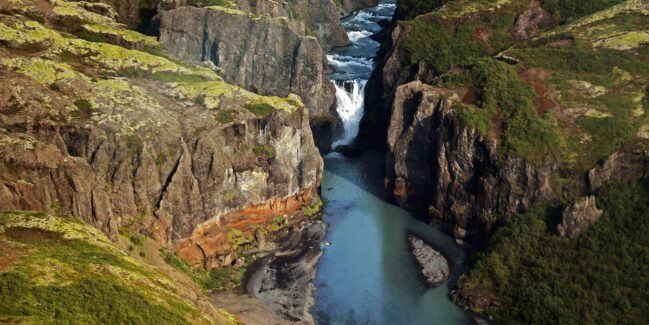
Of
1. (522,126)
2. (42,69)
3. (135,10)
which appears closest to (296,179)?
(522,126)

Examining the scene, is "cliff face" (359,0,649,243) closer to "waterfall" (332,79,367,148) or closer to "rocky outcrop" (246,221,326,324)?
"waterfall" (332,79,367,148)

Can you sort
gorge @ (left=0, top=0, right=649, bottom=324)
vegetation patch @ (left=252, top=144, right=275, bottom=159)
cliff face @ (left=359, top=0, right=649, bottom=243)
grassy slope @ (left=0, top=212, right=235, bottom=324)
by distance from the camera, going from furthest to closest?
cliff face @ (left=359, top=0, right=649, bottom=243), vegetation patch @ (left=252, top=144, right=275, bottom=159), gorge @ (left=0, top=0, right=649, bottom=324), grassy slope @ (left=0, top=212, right=235, bottom=324)

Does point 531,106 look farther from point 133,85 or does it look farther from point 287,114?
point 133,85

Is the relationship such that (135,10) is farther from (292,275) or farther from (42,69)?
(292,275)

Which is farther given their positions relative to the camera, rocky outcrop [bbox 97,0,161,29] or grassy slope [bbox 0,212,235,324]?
rocky outcrop [bbox 97,0,161,29]

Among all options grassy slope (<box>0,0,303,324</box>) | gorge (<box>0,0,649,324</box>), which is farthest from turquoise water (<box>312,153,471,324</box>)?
grassy slope (<box>0,0,303,324</box>)

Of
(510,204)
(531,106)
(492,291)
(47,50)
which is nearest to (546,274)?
(492,291)
